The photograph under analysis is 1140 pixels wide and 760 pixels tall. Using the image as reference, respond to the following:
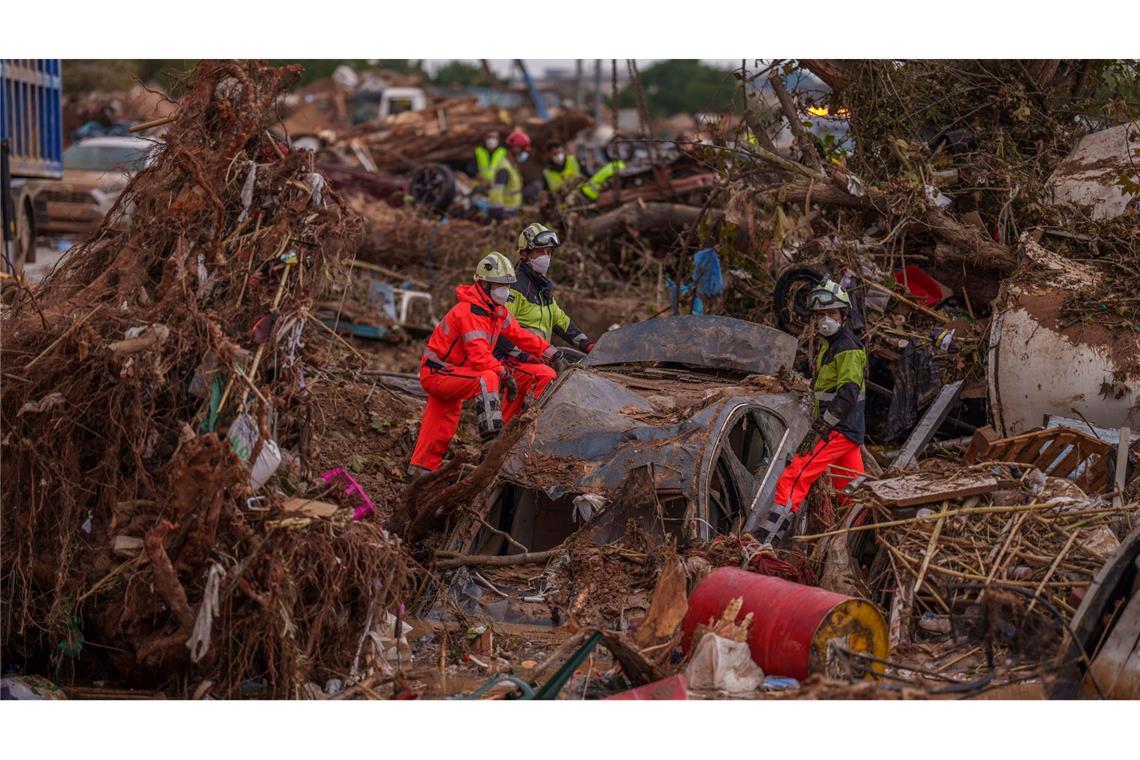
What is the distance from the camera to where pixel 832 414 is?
7.91m

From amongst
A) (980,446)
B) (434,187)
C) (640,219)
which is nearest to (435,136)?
(434,187)

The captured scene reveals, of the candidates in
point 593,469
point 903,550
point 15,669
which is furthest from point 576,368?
point 15,669

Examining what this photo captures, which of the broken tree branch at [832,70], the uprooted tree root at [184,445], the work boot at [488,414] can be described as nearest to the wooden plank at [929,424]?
the work boot at [488,414]

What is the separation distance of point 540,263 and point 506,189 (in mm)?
8986

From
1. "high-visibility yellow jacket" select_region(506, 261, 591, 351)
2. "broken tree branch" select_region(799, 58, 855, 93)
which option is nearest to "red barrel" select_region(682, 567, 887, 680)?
"high-visibility yellow jacket" select_region(506, 261, 591, 351)

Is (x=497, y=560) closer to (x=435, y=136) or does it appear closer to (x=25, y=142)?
(x=25, y=142)

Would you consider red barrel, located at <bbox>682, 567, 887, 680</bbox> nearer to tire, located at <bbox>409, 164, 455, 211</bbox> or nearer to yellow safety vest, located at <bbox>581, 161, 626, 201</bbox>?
yellow safety vest, located at <bbox>581, 161, 626, 201</bbox>

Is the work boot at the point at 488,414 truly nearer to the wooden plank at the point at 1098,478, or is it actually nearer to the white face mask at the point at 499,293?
the white face mask at the point at 499,293

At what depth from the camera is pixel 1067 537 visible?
6.72 m

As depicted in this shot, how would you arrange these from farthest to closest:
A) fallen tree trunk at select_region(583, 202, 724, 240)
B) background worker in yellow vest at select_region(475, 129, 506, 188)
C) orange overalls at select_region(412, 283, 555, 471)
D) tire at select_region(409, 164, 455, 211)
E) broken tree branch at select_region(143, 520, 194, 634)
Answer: background worker in yellow vest at select_region(475, 129, 506, 188) < tire at select_region(409, 164, 455, 211) < fallen tree trunk at select_region(583, 202, 724, 240) < orange overalls at select_region(412, 283, 555, 471) < broken tree branch at select_region(143, 520, 194, 634)

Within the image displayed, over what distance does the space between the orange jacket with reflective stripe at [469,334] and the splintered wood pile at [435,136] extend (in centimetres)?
1546

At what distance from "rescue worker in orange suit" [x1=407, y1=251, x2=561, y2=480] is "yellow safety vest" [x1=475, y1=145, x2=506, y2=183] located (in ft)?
32.0

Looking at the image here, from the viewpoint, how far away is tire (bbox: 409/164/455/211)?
59.4ft

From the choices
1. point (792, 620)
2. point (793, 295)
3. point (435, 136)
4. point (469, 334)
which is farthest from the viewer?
point (435, 136)
